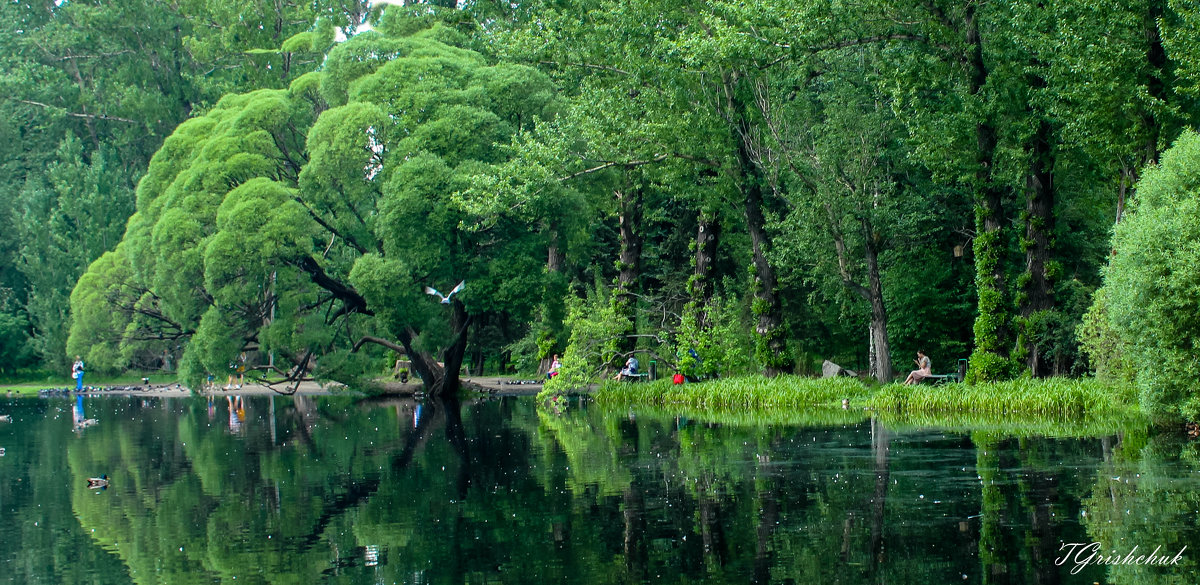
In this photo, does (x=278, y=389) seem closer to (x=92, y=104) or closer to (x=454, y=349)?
(x=454, y=349)

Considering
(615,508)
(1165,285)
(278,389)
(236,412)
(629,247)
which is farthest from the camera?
(278,389)

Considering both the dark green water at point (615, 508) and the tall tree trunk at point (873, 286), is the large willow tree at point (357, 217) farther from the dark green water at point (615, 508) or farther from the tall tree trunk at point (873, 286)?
the dark green water at point (615, 508)

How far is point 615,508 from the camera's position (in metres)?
15.5

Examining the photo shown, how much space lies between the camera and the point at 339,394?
46.4 metres

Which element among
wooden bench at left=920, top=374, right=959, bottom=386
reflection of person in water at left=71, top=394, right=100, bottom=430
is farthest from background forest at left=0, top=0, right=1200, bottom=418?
reflection of person in water at left=71, top=394, right=100, bottom=430

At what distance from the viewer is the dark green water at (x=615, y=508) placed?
12133 mm

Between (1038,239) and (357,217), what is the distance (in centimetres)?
2162

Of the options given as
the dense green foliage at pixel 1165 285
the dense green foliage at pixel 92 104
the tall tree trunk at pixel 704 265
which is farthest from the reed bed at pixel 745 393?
the dense green foliage at pixel 92 104

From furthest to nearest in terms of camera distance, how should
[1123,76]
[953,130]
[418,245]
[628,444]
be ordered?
[418,245] → [953,130] → [1123,76] → [628,444]

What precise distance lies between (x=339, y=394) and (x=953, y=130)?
2657cm

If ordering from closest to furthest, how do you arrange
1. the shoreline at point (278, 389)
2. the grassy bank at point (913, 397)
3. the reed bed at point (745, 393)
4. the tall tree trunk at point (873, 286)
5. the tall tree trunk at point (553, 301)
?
the grassy bank at point (913, 397) → the reed bed at point (745, 393) → the tall tree trunk at point (873, 286) → the tall tree trunk at point (553, 301) → the shoreline at point (278, 389)

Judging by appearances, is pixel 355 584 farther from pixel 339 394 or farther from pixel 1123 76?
pixel 339 394

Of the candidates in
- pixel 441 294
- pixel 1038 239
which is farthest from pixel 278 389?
pixel 1038 239

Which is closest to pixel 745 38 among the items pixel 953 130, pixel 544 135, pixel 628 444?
pixel 953 130
